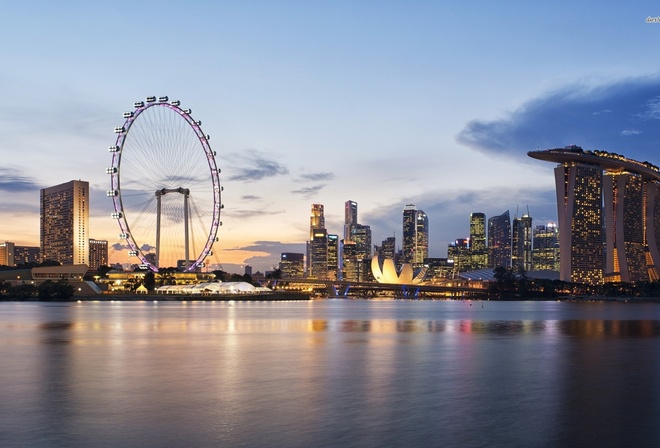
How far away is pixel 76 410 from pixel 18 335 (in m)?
40.1

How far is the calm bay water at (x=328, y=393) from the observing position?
2253cm

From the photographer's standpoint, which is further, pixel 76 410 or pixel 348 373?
pixel 348 373

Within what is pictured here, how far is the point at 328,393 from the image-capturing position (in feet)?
100

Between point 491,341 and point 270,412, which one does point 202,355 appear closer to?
point 270,412

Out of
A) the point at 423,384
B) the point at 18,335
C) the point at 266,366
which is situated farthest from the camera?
the point at 18,335

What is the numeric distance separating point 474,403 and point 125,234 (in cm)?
12755

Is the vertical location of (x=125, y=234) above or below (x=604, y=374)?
above

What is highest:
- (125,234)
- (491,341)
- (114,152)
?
(114,152)

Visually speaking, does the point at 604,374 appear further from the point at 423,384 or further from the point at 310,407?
the point at 310,407

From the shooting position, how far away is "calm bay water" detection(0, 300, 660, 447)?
22531mm

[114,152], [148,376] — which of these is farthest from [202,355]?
[114,152]

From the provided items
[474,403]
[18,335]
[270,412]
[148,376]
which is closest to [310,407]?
[270,412]

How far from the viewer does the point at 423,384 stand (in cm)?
3353

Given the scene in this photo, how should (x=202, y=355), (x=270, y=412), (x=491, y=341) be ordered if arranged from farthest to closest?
1. (x=491, y=341)
2. (x=202, y=355)
3. (x=270, y=412)
